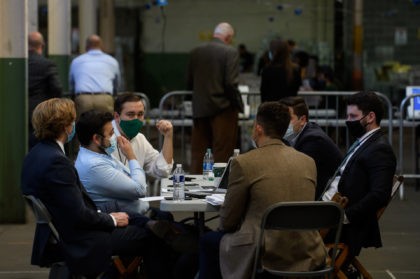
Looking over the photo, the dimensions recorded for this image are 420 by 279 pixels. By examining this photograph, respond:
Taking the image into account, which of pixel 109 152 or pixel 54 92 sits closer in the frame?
pixel 109 152

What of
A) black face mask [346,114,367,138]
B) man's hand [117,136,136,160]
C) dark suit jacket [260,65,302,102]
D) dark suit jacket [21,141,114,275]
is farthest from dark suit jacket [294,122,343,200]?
dark suit jacket [260,65,302,102]

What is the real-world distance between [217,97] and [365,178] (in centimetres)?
568

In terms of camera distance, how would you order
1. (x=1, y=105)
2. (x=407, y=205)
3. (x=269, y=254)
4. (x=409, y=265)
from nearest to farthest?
(x=269, y=254) → (x=409, y=265) → (x=1, y=105) → (x=407, y=205)

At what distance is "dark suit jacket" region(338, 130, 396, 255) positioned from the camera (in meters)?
7.24

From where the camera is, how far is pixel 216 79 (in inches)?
510

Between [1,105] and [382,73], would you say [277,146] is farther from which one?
[382,73]

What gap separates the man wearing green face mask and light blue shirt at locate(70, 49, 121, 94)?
6089 mm

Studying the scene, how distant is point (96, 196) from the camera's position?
25.2 feet

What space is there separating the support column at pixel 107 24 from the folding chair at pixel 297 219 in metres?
16.0

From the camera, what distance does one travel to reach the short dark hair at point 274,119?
265 inches

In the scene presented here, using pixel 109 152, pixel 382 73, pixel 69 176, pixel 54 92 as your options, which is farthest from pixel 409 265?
pixel 382 73

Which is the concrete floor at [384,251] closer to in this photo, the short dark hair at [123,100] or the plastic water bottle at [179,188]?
the short dark hair at [123,100]

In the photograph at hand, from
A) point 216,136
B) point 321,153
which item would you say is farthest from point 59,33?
point 321,153

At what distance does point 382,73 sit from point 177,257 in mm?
14845
